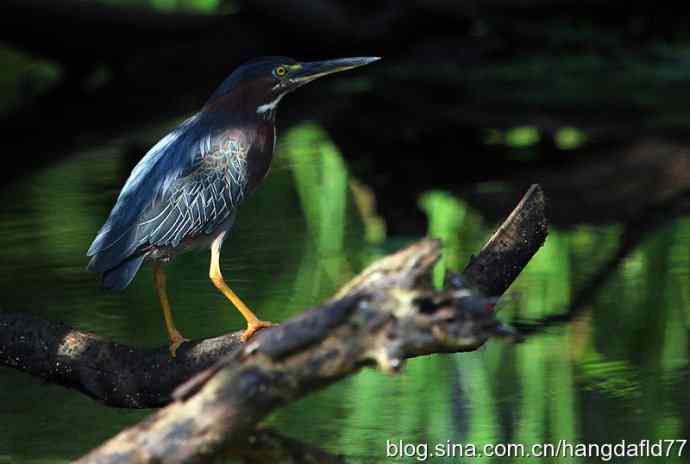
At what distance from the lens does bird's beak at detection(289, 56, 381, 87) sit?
3.97 m

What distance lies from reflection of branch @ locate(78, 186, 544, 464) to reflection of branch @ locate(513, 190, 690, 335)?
2.44 metres

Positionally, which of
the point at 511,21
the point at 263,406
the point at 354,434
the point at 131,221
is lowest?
the point at 354,434

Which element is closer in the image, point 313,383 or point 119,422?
point 313,383

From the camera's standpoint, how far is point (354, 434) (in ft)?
13.2

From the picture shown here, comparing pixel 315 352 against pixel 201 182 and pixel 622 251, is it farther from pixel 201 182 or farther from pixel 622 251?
pixel 622 251

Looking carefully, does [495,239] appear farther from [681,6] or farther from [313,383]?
[681,6]

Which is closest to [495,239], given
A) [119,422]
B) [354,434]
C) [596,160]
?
[354,434]

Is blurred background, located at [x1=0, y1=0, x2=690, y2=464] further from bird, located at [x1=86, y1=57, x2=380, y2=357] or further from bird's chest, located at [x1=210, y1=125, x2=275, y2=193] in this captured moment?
bird's chest, located at [x1=210, y1=125, x2=275, y2=193]

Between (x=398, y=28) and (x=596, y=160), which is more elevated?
(x=398, y=28)

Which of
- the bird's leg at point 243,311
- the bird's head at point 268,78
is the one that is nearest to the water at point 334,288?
the bird's leg at point 243,311

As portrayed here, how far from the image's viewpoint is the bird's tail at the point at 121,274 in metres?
3.62

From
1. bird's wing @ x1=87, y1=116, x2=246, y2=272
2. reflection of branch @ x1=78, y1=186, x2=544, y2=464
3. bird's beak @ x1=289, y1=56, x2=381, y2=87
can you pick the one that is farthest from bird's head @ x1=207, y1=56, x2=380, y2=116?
reflection of branch @ x1=78, y1=186, x2=544, y2=464

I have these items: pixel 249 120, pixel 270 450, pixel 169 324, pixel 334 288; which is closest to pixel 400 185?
pixel 334 288

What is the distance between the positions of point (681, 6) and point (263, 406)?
898 cm
